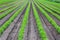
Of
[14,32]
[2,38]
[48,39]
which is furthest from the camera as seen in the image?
[14,32]

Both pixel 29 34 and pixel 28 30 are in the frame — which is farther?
pixel 28 30

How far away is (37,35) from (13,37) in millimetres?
1922

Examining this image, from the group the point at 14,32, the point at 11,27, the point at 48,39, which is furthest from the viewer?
the point at 11,27

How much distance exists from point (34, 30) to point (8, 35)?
7.93 ft

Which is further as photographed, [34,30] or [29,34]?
[34,30]

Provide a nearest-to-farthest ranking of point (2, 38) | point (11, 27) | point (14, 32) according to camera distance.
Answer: point (2, 38) → point (14, 32) → point (11, 27)

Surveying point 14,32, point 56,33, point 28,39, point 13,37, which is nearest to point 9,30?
point 14,32

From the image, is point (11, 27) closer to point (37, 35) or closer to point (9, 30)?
point (9, 30)

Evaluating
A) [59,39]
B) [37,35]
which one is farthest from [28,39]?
[59,39]

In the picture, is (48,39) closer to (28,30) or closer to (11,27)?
(28,30)

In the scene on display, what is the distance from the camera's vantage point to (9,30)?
50.7ft

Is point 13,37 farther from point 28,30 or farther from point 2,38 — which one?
point 28,30

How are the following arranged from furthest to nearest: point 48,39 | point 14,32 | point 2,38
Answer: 1. point 14,32
2. point 2,38
3. point 48,39

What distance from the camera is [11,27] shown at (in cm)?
1652
